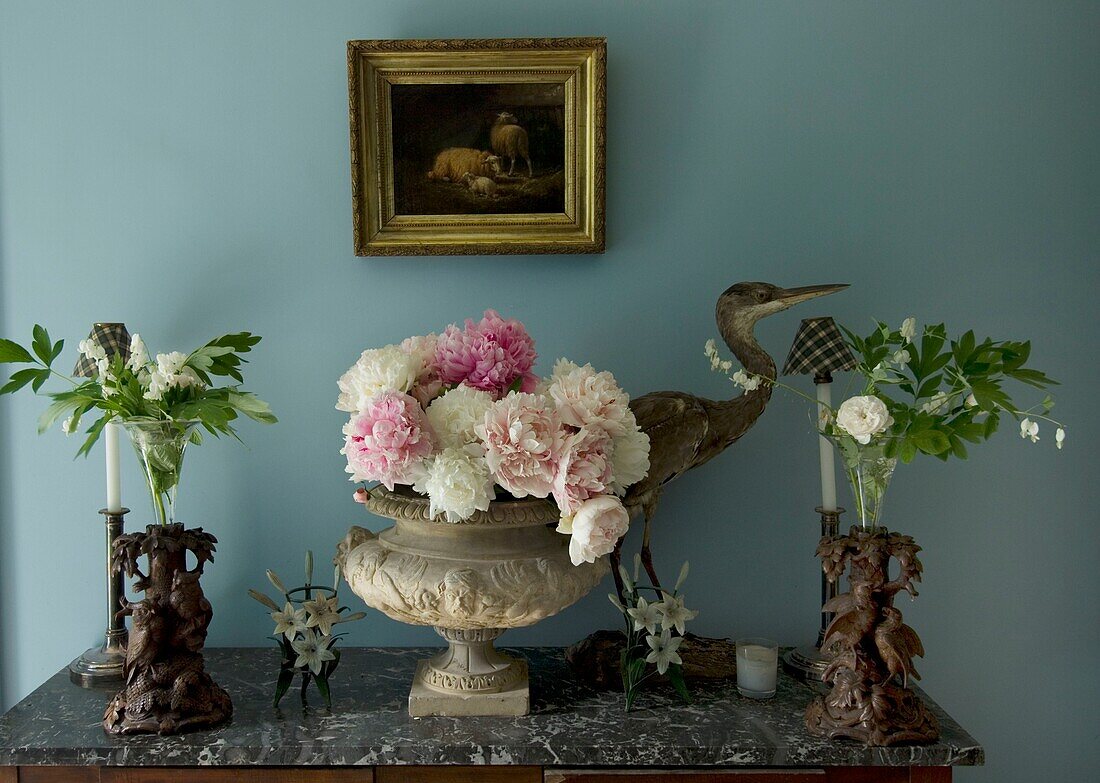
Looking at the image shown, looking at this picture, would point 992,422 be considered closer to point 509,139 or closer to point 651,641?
point 651,641

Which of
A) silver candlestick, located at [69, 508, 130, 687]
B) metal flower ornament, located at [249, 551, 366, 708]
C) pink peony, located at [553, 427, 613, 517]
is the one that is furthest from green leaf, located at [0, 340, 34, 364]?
pink peony, located at [553, 427, 613, 517]

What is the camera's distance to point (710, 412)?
143 centimetres

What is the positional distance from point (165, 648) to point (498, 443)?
0.64 meters

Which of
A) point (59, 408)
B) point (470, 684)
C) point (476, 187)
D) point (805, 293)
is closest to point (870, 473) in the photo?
point (805, 293)

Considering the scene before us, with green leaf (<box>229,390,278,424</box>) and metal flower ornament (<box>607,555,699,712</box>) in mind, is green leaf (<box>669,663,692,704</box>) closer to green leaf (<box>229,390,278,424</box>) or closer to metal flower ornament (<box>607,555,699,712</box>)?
metal flower ornament (<box>607,555,699,712</box>)

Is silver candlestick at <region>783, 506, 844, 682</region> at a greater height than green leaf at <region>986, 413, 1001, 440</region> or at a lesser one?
lesser

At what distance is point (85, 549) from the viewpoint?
64.5 inches

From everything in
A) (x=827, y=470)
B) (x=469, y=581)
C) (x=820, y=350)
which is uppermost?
(x=820, y=350)

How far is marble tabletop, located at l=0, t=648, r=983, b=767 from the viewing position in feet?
3.88

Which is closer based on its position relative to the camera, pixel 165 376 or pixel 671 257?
pixel 165 376

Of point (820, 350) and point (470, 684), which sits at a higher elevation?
point (820, 350)

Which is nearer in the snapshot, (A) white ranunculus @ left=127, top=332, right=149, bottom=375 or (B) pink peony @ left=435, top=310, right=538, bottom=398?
(B) pink peony @ left=435, top=310, right=538, bottom=398

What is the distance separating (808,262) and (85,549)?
1.54m

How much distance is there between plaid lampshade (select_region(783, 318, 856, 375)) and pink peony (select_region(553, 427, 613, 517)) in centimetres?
47
